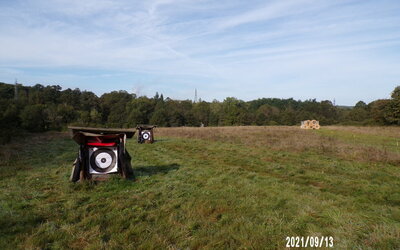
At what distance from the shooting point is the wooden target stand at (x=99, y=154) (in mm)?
6773

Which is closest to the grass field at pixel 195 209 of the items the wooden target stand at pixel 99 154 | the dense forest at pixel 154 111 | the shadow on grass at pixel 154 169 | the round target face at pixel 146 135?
the shadow on grass at pixel 154 169

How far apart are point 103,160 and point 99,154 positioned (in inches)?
7.7

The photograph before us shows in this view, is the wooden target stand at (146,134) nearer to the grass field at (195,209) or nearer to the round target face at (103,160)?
the grass field at (195,209)

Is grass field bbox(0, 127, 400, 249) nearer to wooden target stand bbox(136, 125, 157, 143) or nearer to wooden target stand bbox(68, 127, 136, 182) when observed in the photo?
wooden target stand bbox(68, 127, 136, 182)

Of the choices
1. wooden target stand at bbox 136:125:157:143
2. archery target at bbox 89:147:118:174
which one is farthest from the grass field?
wooden target stand at bbox 136:125:157:143

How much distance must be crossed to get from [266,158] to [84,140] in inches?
327

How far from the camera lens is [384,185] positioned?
7574mm

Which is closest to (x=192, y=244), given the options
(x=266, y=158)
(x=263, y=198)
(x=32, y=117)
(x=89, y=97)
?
(x=263, y=198)

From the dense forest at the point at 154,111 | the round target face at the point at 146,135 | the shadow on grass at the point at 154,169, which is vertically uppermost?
the dense forest at the point at 154,111

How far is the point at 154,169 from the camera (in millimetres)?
9164

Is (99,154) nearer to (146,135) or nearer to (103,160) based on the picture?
(103,160)

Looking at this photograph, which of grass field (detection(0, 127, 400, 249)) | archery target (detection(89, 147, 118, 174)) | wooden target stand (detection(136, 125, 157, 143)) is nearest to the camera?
grass field (detection(0, 127, 400, 249))

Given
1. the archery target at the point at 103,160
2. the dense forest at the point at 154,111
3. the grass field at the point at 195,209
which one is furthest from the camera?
the dense forest at the point at 154,111

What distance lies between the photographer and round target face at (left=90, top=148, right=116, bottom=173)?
23.0ft
